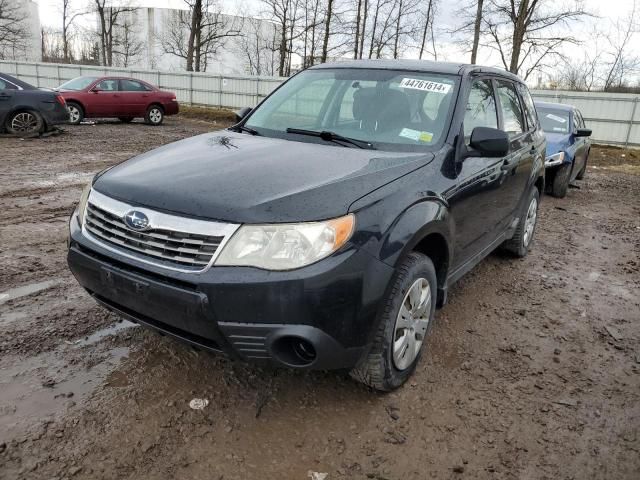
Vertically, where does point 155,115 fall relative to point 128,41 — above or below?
below

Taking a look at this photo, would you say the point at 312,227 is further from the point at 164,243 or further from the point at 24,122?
the point at 24,122

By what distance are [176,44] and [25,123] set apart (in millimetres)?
40851

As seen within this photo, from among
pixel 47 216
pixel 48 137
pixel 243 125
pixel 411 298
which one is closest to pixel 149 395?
pixel 411 298

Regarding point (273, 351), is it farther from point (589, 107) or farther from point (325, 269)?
point (589, 107)

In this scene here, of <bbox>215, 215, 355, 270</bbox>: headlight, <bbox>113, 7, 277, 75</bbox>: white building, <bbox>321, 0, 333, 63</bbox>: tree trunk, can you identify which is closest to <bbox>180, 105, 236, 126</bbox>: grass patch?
<bbox>321, 0, 333, 63</bbox>: tree trunk

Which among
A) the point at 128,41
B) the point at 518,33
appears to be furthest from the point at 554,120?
the point at 128,41

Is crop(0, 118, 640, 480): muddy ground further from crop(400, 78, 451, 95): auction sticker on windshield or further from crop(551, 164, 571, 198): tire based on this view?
crop(551, 164, 571, 198): tire

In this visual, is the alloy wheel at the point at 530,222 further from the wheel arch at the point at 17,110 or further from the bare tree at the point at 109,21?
the bare tree at the point at 109,21

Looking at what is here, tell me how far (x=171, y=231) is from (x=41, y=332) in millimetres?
1640

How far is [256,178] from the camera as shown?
2445mm

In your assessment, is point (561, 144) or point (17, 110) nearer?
point (561, 144)

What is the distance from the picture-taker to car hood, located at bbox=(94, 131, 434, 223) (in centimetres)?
220

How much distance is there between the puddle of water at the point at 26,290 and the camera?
12.1 ft

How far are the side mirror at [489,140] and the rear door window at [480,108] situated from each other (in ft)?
0.37
